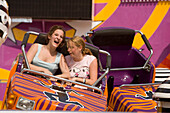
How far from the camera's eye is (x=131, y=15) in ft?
15.1

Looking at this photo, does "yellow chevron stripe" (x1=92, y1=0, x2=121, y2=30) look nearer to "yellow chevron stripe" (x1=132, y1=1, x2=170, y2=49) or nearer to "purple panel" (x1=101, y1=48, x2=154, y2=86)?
"yellow chevron stripe" (x1=132, y1=1, x2=170, y2=49)

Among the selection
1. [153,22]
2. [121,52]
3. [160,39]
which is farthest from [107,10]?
[121,52]

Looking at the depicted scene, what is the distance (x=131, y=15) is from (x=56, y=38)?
251 cm

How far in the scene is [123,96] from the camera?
6.81ft

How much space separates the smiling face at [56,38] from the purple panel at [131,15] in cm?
229

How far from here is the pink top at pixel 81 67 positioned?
2447 mm

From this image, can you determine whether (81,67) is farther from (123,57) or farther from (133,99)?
(123,57)

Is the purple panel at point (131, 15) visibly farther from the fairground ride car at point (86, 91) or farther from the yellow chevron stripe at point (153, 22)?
the fairground ride car at point (86, 91)

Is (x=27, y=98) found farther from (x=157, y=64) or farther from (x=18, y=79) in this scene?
(x=157, y=64)

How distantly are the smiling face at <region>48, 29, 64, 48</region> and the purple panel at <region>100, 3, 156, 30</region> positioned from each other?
2.29 m

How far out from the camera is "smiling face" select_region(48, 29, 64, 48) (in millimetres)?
2398

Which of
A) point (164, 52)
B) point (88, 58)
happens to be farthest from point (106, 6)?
point (88, 58)

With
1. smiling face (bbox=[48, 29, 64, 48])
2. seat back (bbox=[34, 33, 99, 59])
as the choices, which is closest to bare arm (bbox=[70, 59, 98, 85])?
seat back (bbox=[34, 33, 99, 59])

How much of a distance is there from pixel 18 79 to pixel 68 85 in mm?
415
